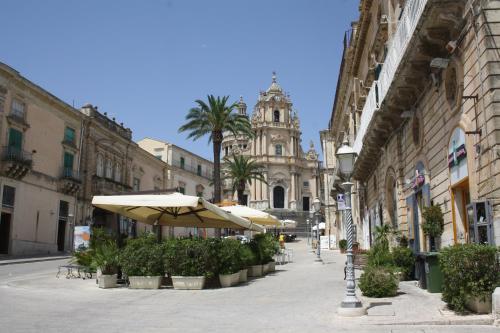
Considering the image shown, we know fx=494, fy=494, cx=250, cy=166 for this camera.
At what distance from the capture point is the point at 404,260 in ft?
44.2

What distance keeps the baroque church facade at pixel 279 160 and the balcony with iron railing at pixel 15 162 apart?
48.2m

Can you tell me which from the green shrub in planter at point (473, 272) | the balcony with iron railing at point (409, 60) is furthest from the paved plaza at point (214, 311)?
the balcony with iron railing at point (409, 60)

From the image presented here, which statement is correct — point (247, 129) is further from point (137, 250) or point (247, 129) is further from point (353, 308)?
point (353, 308)

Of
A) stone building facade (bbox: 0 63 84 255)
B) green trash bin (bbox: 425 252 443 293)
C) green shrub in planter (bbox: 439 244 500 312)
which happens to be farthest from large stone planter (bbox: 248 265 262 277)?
stone building facade (bbox: 0 63 84 255)

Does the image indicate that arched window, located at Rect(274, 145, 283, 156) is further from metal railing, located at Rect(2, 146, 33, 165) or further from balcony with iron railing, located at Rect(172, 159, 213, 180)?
metal railing, located at Rect(2, 146, 33, 165)

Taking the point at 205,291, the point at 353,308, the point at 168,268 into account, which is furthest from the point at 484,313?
the point at 168,268

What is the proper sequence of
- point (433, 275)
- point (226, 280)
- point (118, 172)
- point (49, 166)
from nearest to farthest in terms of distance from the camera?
point (433, 275) → point (226, 280) → point (49, 166) → point (118, 172)

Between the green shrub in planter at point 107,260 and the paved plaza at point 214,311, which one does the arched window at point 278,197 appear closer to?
the green shrub in planter at point 107,260

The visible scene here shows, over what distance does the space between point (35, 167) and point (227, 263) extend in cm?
2435

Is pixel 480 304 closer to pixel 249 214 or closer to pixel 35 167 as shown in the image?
pixel 249 214

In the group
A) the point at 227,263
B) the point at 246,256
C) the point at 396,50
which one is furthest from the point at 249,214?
the point at 396,50

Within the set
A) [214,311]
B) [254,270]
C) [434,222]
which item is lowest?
[214,311]

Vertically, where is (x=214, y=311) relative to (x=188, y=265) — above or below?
below

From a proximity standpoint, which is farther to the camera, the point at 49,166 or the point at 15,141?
the point at 49,166
